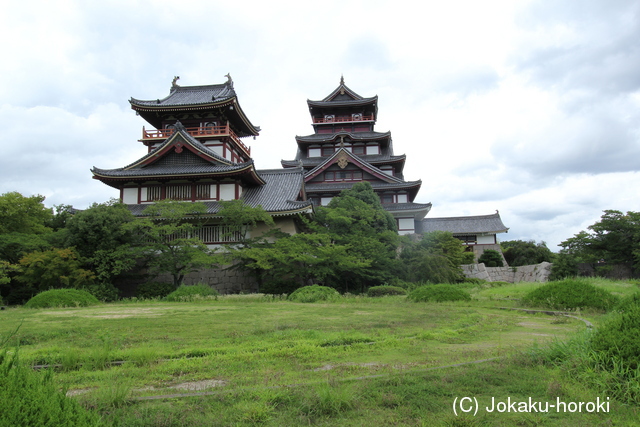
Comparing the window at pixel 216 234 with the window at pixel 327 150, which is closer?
the window at pixel 216 234

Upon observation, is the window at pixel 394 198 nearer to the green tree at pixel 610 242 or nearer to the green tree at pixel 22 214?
the green tree at pixel 610 242

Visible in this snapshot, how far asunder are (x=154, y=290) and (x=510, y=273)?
2515cm

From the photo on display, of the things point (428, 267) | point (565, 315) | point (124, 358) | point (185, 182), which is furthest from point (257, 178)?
point (124, 358)

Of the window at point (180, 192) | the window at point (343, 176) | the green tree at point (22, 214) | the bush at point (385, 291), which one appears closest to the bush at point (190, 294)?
the bush at point (385, 291)

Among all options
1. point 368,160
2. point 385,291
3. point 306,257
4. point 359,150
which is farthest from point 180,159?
point 359,150

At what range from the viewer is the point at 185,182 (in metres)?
26.2

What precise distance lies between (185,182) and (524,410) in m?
24.9

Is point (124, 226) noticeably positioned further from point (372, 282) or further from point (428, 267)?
point (428, 267)

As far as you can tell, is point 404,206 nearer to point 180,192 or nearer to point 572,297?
point 180,192

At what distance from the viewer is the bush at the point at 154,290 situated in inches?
790

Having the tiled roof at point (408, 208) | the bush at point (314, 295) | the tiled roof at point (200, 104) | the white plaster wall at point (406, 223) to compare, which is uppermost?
the tiled roof at point (200, 104)

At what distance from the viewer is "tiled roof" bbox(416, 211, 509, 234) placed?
38.2 m

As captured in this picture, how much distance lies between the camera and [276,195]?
26719 mm

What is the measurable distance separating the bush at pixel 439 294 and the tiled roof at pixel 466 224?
24397 mm
